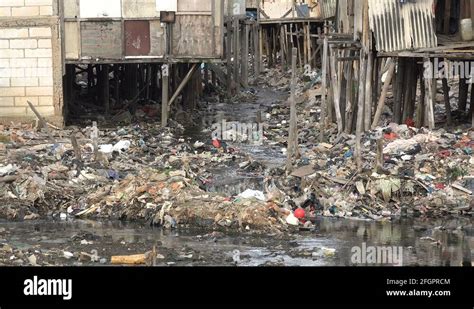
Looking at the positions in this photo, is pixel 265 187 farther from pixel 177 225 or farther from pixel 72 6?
pixel 72 6

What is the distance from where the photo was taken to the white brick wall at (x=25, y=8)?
2030 cm

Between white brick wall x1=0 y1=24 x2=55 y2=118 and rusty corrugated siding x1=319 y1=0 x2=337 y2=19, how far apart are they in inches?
571

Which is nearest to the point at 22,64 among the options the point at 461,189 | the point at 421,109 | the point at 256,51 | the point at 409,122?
the point at 409,122

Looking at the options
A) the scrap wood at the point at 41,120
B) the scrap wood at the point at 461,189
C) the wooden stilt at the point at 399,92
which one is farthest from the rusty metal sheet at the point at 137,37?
the scrap wood at the point at 461,189

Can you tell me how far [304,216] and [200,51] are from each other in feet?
28.6

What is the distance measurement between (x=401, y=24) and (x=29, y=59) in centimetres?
867

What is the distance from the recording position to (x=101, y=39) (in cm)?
2114

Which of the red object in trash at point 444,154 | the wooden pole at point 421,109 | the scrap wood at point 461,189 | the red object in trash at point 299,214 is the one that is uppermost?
the wooden pole at point 421,109

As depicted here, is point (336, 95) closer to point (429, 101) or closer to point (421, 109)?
point (421, 109)

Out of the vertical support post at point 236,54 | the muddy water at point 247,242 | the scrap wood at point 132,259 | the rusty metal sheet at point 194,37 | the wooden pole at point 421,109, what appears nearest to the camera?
the scrap wood at point 132,259

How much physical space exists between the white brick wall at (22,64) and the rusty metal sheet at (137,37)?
1871 millimetres

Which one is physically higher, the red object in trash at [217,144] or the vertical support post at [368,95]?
the vertical support post at [368,95]

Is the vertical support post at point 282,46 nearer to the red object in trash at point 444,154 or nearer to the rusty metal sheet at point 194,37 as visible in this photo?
the rusty metal sheet at point 194,37

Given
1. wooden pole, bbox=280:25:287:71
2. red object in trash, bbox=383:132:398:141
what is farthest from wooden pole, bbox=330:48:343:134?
wooden pole, bbox=280:25:287:71
